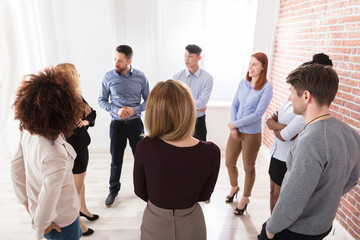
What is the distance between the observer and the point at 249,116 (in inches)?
93.5

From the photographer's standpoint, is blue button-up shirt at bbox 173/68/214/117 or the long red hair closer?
the long red hair

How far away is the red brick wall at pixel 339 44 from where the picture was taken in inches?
81.6

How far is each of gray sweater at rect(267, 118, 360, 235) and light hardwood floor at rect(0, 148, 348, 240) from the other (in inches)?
49.0

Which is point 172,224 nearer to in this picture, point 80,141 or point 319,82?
point 319,82

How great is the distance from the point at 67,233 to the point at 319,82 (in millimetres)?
1694

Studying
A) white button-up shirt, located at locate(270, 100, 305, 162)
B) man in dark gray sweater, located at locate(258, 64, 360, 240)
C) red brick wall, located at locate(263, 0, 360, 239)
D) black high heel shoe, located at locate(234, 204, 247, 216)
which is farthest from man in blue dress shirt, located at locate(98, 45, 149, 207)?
red brick wall, located at locate(263, 0, 360, 239)

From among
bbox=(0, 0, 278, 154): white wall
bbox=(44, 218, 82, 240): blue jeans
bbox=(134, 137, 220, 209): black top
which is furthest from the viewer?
bbox=(0, 0, 278, 154): white wall

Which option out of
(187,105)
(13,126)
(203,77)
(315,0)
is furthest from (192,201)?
(13,126)

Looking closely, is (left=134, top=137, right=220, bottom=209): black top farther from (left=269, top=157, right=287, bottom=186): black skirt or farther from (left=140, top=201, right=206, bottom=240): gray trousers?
(left=269, top=157, right=287, bottom=186): black skirt

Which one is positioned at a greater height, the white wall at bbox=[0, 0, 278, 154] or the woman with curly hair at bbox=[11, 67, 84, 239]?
the white wall at bbox=[0, 0, 278, 154]

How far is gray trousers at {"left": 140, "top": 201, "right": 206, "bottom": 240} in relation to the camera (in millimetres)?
1211

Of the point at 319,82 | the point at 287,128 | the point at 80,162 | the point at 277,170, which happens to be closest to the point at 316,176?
the point at 319,82

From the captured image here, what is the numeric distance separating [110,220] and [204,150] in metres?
1.88

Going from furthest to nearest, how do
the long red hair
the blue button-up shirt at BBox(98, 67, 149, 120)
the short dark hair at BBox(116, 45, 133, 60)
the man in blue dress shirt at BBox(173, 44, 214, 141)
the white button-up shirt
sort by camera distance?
the man in blue dress shirt at BBox(173, 44, 214, 141) → the blue button-up shirt at BBox(98, 67, 149, 120) → the short dark hair at BBox(116, 45, 133, 60) → the long red hair → the white button-up shirt
